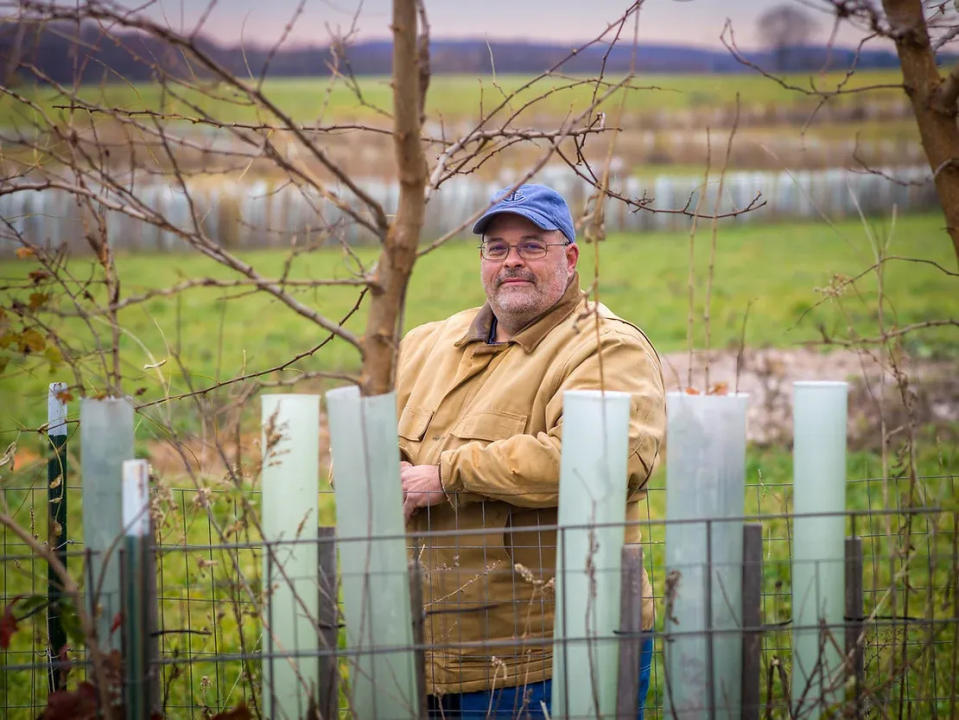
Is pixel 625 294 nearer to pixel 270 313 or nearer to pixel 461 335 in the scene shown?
pixel 270 313

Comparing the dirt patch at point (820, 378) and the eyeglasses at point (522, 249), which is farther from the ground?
the eyeglasses at point (522, 249)

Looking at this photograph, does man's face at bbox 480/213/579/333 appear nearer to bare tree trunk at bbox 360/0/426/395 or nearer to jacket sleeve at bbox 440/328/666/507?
jacket sleeve at bbox 440/328/666/507

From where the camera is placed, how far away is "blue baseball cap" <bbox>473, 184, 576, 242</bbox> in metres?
3.38

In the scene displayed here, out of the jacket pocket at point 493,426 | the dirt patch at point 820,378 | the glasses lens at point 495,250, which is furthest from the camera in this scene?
the dirt patch at point 820,378

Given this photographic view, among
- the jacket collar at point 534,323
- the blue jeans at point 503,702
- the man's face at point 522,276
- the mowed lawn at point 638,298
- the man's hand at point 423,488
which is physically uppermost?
the mowed lawn at point 638,298

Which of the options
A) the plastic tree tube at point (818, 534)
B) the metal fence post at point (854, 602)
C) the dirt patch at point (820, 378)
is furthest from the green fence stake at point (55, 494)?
the dirt patch at point (820, 378)

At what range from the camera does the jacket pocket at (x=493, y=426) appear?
319 centimetres

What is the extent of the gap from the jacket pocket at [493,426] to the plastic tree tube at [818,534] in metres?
1.03

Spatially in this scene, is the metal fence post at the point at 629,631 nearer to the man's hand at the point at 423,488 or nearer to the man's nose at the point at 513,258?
the man's hand at the point at 423,488

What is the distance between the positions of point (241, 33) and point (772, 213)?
930 inches

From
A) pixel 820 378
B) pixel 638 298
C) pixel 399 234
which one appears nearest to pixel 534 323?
pixel 399 234

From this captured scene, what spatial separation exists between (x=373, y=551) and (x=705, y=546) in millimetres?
749

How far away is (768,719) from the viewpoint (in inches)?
91.7

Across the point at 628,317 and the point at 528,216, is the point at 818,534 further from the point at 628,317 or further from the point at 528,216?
the point at 628,317
